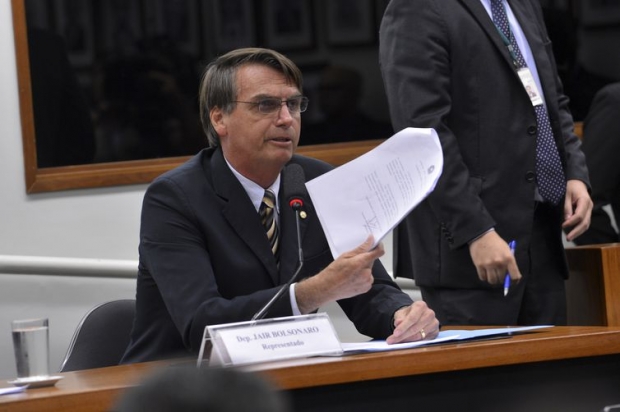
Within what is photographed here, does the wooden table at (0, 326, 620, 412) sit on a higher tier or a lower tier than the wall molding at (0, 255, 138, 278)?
higher

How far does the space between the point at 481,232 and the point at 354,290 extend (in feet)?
1.95

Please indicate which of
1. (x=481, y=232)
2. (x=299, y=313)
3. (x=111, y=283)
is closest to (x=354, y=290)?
(x=299, y=313)

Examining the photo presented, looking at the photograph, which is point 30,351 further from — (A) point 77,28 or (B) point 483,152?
(A) point 77,28

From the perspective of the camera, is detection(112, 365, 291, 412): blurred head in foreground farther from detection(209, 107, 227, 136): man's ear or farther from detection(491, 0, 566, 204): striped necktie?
detection(491, 0, 566, 204): striped necktie

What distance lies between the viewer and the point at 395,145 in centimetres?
214

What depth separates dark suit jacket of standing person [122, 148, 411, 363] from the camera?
247 centimetres

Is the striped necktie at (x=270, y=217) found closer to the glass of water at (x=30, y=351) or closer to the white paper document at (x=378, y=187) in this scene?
the white paper document at (x=378, y=187)

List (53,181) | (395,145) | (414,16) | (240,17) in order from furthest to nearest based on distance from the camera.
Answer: (240,17) < (53,181) < (414,16) < (395,145)

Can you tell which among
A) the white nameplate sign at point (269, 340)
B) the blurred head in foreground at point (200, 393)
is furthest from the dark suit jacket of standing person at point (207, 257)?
the blurred head in foreground at point (200, 393)

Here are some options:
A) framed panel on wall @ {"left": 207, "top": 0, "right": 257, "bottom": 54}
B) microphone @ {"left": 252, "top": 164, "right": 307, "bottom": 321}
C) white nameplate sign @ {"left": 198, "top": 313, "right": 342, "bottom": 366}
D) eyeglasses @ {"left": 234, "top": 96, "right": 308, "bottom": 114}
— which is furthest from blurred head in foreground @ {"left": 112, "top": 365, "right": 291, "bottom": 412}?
framed panel on wall @ {"left": 207, "top": 0, "right": 257, "bottom": 54}

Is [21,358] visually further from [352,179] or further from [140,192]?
[140,192]

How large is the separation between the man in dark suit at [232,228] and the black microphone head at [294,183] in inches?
0.5

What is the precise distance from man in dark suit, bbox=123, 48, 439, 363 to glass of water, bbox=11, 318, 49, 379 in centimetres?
43

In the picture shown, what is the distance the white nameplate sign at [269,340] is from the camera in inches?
75.8
